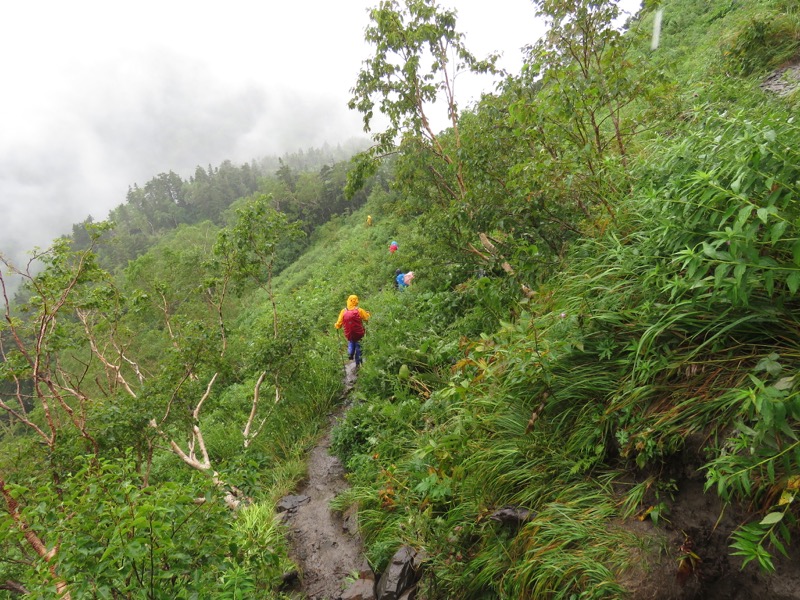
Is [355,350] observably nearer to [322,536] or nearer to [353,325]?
[353,325]

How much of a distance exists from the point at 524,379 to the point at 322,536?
3.66 meters

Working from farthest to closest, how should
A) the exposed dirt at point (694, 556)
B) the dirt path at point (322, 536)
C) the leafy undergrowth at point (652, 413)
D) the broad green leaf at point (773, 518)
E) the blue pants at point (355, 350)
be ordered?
the blue pants at point (355, 350)
the dirt path at point (322, 536)
the exposed dirt at point (694, 556)
the leafy undergrowth at point (652, 413)
the broad green leaf at point (773, 518)

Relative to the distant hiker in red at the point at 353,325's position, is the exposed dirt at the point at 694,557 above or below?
below

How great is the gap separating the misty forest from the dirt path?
Answer: 181 mm

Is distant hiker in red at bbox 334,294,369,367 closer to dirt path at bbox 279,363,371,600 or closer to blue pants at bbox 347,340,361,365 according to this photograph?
blue pants at bbox 347,340,361,365

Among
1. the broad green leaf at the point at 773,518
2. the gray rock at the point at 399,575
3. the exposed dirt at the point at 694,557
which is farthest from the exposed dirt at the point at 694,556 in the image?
the gray rock at the point at 399,575

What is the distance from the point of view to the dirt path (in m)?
4.49

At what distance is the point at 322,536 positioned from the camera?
5.20m

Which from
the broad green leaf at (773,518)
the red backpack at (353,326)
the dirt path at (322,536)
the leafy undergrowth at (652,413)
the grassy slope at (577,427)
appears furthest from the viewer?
the red backpack at (353,326)

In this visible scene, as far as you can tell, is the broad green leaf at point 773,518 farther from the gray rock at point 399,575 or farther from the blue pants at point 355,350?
the blue pants at point 355,350

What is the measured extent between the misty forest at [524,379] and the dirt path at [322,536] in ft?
0.59

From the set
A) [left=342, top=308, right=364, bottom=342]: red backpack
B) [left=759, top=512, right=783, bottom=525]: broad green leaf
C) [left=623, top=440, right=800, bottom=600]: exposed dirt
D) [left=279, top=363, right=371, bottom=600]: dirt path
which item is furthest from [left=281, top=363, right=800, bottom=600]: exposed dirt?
[left=342, top=308, right=364, bottom=342]: red backpack

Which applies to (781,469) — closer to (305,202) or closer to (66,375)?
(66,375)

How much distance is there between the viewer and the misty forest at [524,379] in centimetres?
215
